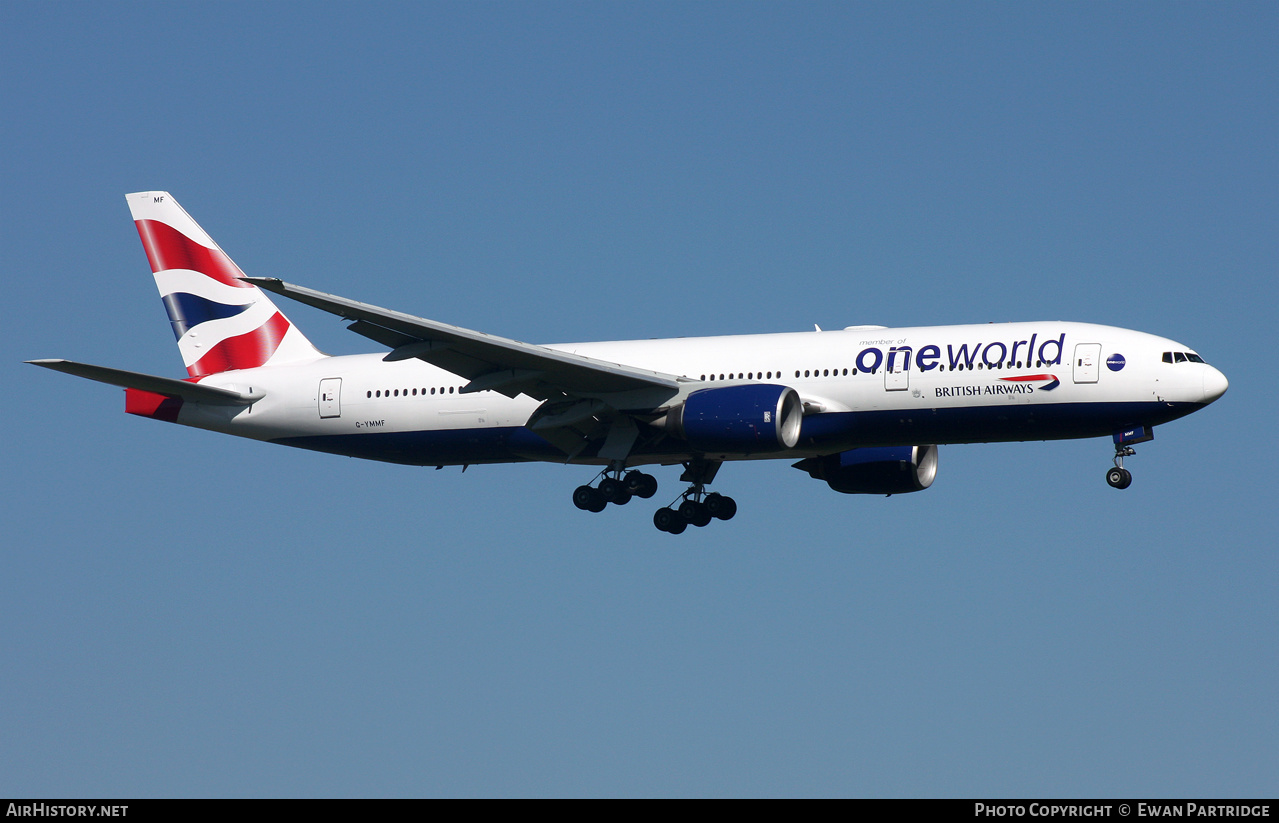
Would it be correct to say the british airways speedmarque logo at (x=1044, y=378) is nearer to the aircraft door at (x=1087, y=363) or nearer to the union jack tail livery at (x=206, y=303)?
the aircraft door at (x=1087, y=363)

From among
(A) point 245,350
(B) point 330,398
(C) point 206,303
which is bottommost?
(B) point 330,398

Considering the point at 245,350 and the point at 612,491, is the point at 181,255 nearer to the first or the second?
the point at 245,350

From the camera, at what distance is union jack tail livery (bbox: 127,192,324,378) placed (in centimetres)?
4209

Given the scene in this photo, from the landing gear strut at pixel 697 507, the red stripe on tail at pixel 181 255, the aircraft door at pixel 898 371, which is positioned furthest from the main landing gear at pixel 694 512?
the red stripe on tail at pixel 181 255

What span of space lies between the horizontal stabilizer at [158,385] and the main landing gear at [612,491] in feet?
29.5

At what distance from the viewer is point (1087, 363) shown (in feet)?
111

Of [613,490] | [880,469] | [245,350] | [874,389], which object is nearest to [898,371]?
[874,389]

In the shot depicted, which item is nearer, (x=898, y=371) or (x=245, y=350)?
(x=898, y=371)

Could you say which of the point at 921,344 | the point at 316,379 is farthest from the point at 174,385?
the point at 921,344

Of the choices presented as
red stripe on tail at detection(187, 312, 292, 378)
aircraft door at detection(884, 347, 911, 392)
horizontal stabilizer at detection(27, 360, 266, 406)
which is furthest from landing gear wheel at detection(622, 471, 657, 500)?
red stripe on tail at detection(187, 312, 292, 378)

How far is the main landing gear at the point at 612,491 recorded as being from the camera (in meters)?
38.3

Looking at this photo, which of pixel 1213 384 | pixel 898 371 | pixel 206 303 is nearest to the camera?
pixel 1213 384

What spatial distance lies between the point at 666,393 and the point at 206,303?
47.4 ft
